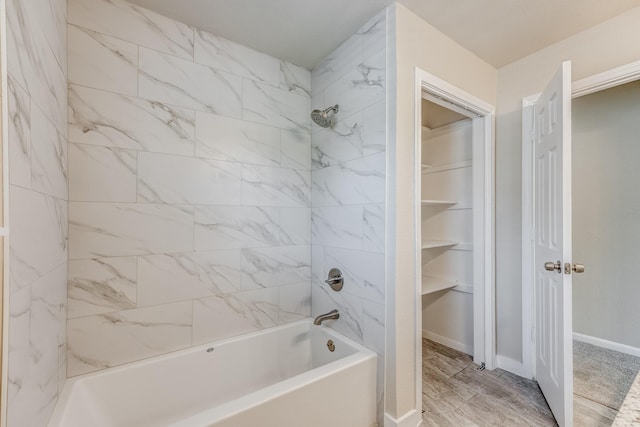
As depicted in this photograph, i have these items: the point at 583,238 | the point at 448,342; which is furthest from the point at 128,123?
the point at 583,238

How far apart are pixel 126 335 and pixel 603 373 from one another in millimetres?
3246

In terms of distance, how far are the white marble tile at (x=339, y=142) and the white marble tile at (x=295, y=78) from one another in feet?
1.21

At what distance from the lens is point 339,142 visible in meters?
1.93

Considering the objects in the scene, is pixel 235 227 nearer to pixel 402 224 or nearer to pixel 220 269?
pixel 220 269

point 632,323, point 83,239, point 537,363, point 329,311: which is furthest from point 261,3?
point 632,323

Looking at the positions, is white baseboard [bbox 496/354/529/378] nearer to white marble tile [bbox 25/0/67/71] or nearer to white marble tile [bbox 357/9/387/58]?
white marble tile [bbox 357/9/387/58]

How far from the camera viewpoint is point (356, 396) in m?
1.54

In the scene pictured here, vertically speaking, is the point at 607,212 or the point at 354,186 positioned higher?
the point at 354,186

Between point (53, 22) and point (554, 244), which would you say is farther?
point (554, 244)

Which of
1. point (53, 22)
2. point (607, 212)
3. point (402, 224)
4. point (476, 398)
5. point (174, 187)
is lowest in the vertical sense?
point (476, 398)

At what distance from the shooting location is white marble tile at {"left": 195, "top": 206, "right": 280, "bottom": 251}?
5.72ft

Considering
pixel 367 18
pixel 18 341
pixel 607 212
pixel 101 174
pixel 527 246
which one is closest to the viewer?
pixel 18 341

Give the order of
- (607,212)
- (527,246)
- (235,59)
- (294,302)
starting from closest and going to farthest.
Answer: (235,59) → (527,246) → (294,302) → (607,212)

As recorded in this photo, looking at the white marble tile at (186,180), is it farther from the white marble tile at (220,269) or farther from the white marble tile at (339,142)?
the white marble tile at (339,142)
